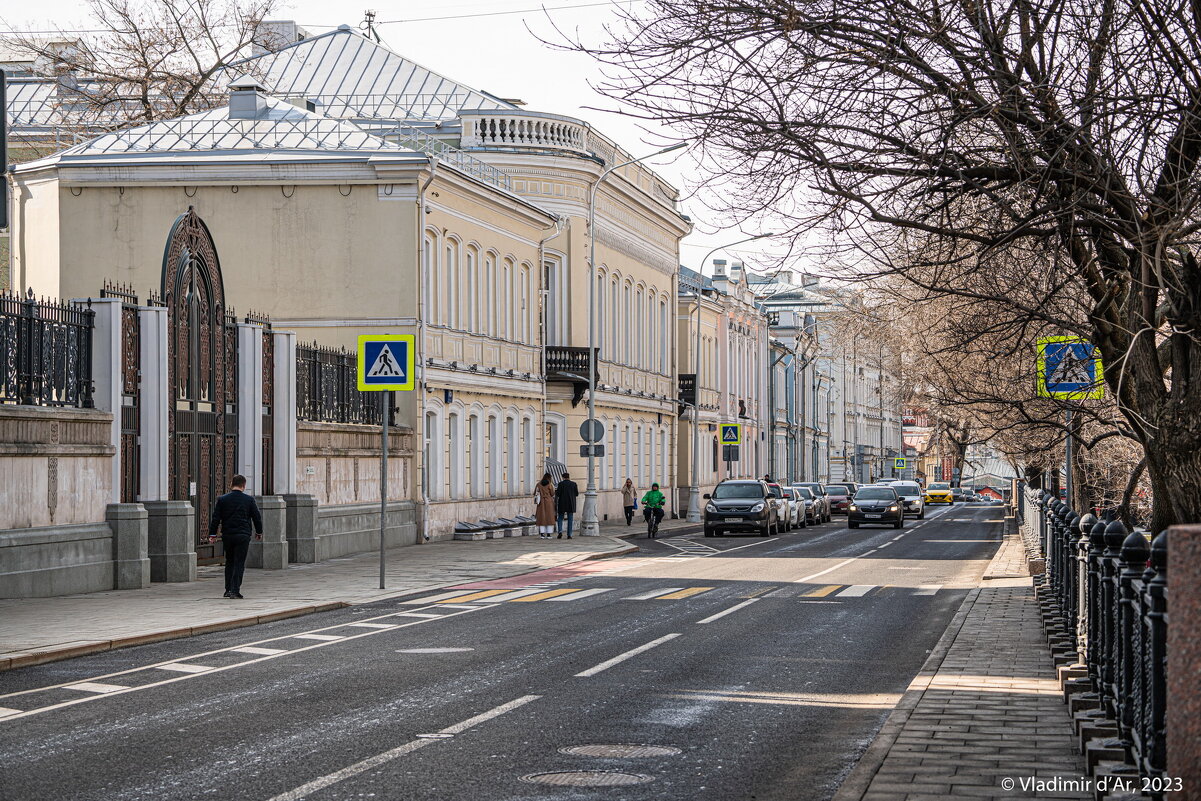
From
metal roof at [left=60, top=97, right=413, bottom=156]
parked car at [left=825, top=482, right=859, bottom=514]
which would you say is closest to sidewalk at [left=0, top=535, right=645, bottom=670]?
metal roof at [left=60, top=97, right=413, bottom=156]

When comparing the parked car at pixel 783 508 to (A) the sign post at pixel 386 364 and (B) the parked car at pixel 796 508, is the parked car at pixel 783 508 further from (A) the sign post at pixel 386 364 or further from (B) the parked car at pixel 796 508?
(A) the sign post at pixel 386 364

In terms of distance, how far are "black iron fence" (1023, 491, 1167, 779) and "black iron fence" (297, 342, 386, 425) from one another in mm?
19433

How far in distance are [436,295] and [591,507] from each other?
7773 mm

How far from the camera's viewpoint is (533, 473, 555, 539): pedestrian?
128ft

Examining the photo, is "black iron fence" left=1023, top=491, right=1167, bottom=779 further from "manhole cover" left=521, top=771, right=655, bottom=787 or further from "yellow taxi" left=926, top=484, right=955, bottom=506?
"yellow taxi" left=926, top=484, right=955, bottom=506

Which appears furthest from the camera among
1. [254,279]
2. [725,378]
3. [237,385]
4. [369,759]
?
[725,378]

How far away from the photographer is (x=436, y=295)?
121 feet

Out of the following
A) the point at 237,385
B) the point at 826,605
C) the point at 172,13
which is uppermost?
the point at 172,13

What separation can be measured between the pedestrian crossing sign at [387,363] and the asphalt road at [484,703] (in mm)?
2945

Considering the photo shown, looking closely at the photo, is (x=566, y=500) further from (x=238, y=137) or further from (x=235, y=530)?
(x=235, y=530)

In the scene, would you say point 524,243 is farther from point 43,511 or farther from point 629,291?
point 43,511

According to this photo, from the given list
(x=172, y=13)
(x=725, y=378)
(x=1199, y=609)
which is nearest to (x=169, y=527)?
(x=1199, y=609)

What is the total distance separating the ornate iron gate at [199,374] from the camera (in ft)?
79.4

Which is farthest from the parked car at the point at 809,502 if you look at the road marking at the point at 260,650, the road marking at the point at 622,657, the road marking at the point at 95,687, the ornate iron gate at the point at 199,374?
the road marking at the point at 95,687
